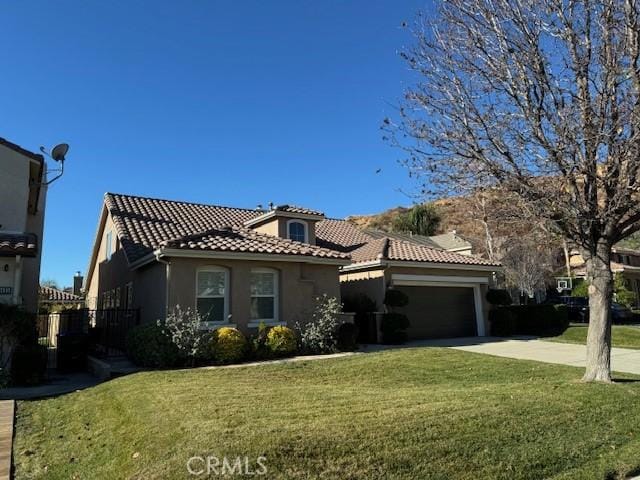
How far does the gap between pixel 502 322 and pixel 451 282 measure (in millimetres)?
2933

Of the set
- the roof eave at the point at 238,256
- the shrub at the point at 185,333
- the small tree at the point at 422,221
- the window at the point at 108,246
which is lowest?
A: the shrub at the point at 185,333

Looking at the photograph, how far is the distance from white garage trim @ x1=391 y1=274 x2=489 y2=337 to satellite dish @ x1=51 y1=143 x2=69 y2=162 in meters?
12.8

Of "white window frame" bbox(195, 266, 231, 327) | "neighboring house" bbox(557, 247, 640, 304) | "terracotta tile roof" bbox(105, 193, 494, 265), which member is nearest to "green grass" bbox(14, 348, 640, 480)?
"white window frame" bbox(195, 266, 231, 327)

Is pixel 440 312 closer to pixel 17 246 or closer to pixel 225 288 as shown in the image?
pixel 225 288

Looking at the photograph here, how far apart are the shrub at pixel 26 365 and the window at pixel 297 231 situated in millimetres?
9727

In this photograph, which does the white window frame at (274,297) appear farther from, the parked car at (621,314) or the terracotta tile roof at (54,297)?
the parked car at (621,314)

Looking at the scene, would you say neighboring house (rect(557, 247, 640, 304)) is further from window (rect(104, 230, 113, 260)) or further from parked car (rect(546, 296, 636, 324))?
window (rect(104, 230, 113, 260))

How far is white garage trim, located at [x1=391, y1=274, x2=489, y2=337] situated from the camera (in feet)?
65.1

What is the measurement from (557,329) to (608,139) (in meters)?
15.8

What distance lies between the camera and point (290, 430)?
19.2ft

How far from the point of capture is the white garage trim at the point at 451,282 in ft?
65.1

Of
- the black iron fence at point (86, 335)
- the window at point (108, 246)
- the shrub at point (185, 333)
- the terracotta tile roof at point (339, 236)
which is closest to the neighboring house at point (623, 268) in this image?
the terracotta tile roof at point (339, 236)

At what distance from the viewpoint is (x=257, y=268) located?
15602 millimetres

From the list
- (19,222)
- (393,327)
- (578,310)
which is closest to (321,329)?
(393,327)
